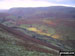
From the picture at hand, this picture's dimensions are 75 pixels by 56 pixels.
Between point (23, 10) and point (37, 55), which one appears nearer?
point (37, 55)

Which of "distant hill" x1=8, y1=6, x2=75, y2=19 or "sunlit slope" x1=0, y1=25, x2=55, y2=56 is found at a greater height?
"distant hill" x1=8, y1=6, x2=75, y2=19

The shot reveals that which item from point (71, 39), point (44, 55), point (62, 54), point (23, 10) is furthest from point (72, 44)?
point (23, 10)

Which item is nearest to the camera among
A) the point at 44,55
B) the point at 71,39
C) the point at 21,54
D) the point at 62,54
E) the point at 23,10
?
the point at 62,54

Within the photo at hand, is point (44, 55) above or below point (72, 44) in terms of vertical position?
below

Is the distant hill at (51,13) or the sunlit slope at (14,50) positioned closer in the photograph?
the sunlit slope at (14,50)

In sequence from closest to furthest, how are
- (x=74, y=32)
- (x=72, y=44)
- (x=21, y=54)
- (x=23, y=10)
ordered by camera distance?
(x=21, y=54), (x=72, y=44), (x=74, y=32), (x=23, y=10)

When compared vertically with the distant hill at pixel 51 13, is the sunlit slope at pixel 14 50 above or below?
below

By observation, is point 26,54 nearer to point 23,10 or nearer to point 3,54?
point 3,54

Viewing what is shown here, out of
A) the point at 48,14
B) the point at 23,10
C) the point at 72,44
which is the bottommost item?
the point at 72,44

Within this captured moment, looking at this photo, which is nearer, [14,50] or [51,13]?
[14,50]

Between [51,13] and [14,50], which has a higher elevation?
[51,13]

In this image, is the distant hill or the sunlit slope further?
the distant hill
